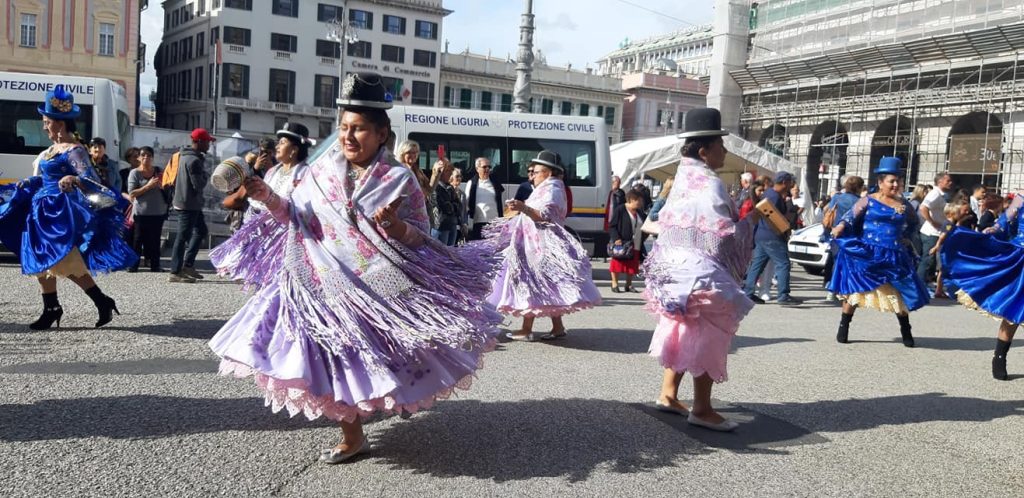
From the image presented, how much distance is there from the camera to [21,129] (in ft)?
44.2

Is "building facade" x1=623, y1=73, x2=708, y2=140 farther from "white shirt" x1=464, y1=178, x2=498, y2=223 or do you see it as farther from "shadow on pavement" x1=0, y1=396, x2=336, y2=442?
"shadow on pavement" x1=0, y1=396, x2=336, y2=442


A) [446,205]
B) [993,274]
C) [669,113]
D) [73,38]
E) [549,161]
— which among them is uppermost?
[669,113]

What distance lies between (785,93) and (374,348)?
40298 millimetres

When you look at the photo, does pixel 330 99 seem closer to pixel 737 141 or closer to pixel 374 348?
pixel 737 141

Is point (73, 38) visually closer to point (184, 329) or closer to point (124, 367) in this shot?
point (184, 329)

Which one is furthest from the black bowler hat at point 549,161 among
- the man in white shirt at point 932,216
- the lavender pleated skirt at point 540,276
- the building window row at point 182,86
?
the building window row at point 182,86

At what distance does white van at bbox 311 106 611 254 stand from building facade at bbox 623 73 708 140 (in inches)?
2175

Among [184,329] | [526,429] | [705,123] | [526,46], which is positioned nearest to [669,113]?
[526,46]

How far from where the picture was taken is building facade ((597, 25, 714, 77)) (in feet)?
337

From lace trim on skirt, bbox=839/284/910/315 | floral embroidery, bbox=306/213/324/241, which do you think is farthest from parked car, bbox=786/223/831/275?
floral embroidery, bbox=306/213/324/241

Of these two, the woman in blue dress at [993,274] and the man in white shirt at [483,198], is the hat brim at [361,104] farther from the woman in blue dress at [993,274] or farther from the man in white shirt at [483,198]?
the man in white shirt at [483,198]

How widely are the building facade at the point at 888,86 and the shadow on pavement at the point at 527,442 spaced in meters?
29.6

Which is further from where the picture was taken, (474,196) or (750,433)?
(474,196)

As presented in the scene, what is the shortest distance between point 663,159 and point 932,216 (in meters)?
8.23
